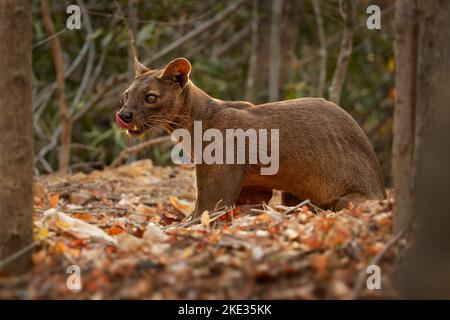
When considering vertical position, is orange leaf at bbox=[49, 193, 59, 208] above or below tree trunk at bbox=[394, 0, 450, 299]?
below

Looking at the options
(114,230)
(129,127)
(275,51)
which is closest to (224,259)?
(114,230)

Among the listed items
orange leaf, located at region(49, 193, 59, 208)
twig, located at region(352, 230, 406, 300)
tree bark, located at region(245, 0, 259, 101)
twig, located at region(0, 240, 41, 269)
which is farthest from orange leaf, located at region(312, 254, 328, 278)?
tree bark, located at region(245, 0, 259, 101)

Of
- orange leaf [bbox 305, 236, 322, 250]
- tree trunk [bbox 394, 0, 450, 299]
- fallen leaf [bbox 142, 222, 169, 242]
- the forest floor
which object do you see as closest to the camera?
tree trunk [bbox 394, 0, 450, 299]

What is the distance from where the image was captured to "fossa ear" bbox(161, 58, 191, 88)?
5.85m

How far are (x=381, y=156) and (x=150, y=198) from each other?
Result: 802 cm

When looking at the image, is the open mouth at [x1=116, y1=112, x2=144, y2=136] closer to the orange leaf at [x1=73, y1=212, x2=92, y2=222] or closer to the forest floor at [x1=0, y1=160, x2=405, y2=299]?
the orange leaf at [x1=73, y1=212, x2=92, y2=222]

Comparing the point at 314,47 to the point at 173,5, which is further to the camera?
the point at 314,47

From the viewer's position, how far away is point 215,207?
5.48m

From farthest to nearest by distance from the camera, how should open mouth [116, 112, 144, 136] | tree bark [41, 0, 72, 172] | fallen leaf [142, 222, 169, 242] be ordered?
tree bark [41, 0, 72, 172] → open mouth [116, 112, 144, 136] → fallen leaf [142, 222, 169, 242]

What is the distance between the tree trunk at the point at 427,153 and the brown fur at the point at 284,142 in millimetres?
2260

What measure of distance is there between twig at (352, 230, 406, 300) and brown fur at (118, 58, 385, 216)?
6.99ft

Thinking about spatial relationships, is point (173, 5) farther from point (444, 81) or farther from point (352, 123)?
point (444, 81)

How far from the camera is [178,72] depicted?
5918mm
